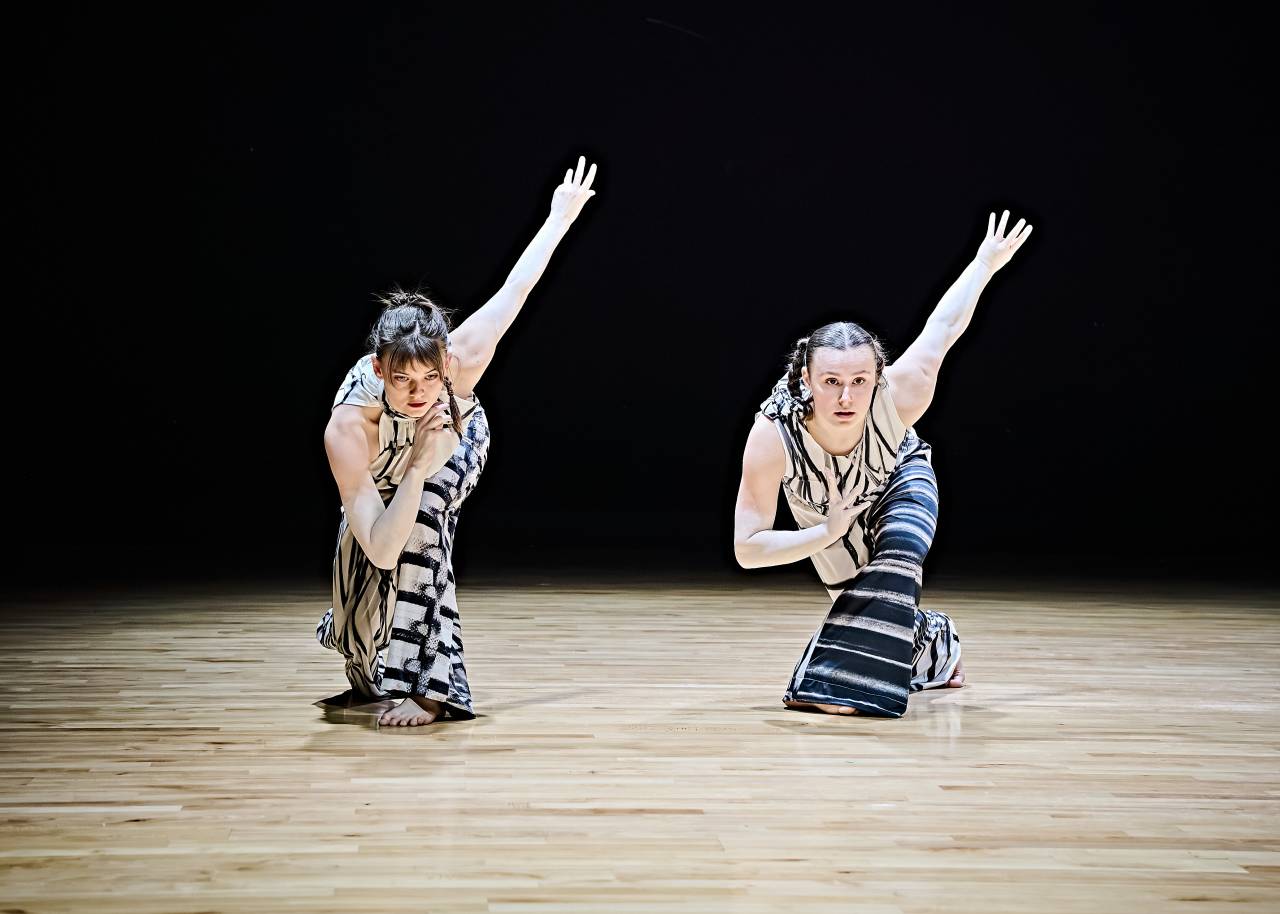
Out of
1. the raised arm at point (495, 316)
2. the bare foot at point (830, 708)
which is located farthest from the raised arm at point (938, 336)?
the raised arm at point (495, 316)

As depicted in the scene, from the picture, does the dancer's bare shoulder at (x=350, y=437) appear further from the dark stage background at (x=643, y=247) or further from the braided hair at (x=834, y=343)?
the dark stage background at (x=643, y=247)

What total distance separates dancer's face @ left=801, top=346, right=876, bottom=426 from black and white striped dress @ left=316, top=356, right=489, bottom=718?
665 mm

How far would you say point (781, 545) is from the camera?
2.65 metres

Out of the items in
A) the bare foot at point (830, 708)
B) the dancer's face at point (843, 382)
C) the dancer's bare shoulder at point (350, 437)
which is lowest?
the bare foot at point (830, 708)

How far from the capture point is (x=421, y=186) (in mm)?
6703

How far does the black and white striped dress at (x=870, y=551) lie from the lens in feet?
9.25

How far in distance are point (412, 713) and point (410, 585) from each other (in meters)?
0.23

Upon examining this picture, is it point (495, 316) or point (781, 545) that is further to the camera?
point (495, 316)

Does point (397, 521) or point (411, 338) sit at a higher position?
point (411, 338)

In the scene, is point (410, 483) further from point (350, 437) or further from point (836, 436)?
point (836, 436)

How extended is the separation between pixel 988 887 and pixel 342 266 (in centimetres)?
546

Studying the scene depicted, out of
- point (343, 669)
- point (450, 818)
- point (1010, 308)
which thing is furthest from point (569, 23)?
point (450, 818)

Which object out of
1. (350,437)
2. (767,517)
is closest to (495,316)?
(350,437)

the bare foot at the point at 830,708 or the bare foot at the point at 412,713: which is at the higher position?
the bare foot at the point at 830,708
